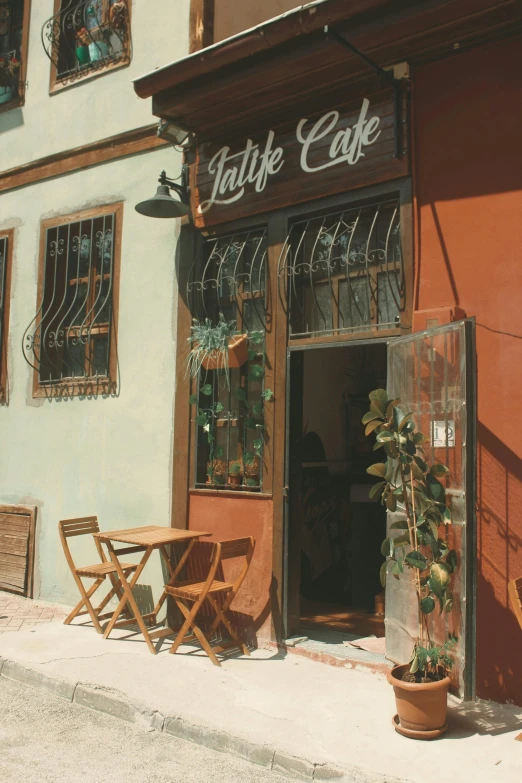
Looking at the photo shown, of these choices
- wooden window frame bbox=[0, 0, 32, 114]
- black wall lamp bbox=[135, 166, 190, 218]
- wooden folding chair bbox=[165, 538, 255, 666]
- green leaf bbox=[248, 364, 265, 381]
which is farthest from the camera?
wooden window frame bbox=[0, 0, 32, 114]

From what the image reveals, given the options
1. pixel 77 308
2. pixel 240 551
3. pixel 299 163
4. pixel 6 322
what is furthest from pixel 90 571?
pixel 299 163

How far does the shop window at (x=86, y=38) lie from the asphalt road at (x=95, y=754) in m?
6.48

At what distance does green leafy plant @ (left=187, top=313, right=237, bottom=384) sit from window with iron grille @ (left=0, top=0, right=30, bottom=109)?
4402 millimetres

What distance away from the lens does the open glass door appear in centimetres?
429

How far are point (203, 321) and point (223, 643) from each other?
9.56 ft

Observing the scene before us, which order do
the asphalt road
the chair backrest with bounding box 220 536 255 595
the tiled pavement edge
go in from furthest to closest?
the tiled pavement edge < the chair backrest with bounding box 220 536 255 595 < the asphalt road

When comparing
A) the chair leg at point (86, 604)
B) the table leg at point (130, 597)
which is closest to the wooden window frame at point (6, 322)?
the chair leg at point (86, 604)

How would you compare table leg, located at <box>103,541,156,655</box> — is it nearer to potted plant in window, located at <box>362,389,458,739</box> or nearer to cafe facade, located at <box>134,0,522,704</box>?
cafe facade, located at <box>134,0,522,704</box>

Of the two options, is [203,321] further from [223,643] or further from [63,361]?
[223,643]

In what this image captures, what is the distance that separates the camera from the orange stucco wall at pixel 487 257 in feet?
16.1

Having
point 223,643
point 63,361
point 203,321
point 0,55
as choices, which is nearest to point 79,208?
point 63,361

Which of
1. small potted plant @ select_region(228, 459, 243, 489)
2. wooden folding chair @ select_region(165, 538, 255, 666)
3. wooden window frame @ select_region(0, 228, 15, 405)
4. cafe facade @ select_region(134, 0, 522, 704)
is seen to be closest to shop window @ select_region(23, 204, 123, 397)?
wooden window frame @ select_region(0, 228, 15, 405)

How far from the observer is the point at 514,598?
4.28 metres

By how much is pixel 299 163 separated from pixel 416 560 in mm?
3594
